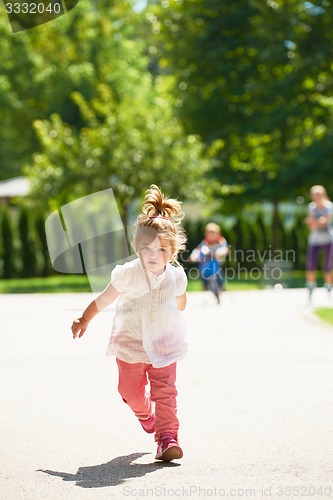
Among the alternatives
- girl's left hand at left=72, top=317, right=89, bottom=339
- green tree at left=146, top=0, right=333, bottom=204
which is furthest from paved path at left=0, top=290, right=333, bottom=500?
green tree at left=146, top=0, right=333, bottom=204

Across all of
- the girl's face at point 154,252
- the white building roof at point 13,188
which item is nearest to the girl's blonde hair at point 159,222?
the girl's face at point 154,252

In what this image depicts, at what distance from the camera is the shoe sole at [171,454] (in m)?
5.92

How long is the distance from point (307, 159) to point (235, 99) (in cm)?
538

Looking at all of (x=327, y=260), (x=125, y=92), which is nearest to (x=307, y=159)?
(x=327, y=260)

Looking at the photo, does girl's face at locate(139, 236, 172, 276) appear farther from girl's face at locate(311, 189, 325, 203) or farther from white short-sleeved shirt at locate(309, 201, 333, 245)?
white short-sleeved shirt at locate(309, 201, 333, 245)

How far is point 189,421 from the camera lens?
7.27 meters

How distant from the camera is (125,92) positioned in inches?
1991

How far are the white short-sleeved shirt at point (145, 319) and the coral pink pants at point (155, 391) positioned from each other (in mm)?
93

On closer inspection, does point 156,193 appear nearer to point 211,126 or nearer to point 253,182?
point 253,182

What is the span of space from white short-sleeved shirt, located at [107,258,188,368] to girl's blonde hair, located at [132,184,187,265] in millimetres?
156

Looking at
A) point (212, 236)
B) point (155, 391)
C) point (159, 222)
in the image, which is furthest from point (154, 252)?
point (212, 236)

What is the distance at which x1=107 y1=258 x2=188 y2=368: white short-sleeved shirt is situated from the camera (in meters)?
6.12

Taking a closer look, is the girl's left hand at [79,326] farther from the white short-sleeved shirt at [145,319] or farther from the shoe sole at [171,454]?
the shoe sole at [171,454]

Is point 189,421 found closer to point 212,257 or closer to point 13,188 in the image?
point 212,257
